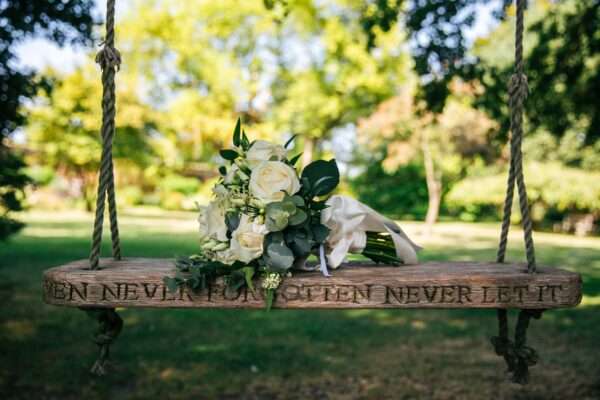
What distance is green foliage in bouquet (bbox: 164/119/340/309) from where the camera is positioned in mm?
1880

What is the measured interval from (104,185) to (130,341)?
146 inches

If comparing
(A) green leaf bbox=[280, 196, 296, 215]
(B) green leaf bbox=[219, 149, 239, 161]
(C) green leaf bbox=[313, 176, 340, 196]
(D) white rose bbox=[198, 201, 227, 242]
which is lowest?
(D) white rose bbox=[198, 201, 227, 242]

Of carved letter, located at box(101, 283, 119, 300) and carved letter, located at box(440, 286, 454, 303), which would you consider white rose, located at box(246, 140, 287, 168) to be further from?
carved letter, located at box(440, 286, 454, 303)

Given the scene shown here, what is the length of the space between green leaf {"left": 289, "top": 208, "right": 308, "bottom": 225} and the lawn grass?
8.27 feet

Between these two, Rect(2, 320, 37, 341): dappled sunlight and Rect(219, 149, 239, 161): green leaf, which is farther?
Rect(2, 320, 37, 341): dappled sunlight

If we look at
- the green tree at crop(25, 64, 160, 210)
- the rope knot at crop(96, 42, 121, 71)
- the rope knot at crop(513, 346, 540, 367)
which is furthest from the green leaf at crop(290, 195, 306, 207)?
the green tree at crop(25, 64, 160, 210)

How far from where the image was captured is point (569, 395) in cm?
411

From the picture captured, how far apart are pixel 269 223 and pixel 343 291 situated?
348mm

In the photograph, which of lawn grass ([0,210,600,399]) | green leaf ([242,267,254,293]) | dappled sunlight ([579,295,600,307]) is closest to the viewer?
green leaf ([242,267,254,293])

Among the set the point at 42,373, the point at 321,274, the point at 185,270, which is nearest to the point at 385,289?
the point at 321,274

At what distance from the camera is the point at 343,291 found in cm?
189

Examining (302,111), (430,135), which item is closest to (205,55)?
(302,111)

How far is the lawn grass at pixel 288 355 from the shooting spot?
4.15m

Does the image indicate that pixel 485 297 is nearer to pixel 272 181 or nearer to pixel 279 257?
pixel 279 257
